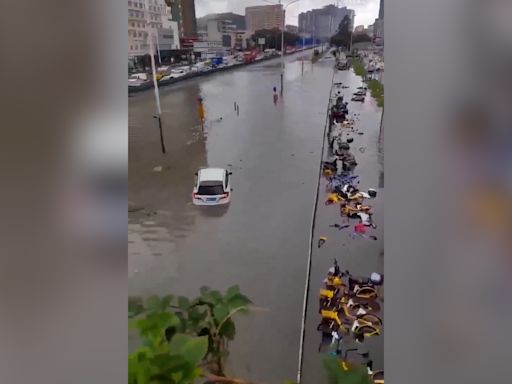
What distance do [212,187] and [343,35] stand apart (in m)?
0.50

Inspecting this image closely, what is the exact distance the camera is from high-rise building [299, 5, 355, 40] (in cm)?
103

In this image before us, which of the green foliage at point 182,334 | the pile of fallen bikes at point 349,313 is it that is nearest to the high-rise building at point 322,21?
the pile of fallen bikes at point 349,313

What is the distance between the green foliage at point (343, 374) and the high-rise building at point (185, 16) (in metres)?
0.87

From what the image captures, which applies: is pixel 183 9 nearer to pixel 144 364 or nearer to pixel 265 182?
pixel 265 182

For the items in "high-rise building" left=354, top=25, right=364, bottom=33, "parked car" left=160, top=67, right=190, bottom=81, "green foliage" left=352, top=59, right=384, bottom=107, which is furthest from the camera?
"parked car" left=160, top=67, right=190, bottom=81

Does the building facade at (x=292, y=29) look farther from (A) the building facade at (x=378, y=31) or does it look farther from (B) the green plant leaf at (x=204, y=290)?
(B) the green plant leaf at (x=204, y=290)

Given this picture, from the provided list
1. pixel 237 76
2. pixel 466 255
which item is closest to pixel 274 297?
pixel 466 255

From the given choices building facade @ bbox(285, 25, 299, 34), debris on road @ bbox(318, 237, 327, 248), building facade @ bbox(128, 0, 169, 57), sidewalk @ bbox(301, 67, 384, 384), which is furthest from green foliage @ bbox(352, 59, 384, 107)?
building facade @ bbox(128, 0, 169, 57)

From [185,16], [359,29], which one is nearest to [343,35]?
[359,29]

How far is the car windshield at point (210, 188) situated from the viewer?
3.43 ft

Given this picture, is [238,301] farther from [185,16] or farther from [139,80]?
[185,16]

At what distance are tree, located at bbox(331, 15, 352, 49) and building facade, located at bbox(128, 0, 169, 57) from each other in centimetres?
42

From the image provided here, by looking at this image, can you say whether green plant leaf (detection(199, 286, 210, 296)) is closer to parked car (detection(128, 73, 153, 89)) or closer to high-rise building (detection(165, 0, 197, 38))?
parked car (detection(128, 73, 153, 89))

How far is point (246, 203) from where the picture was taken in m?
1.08
